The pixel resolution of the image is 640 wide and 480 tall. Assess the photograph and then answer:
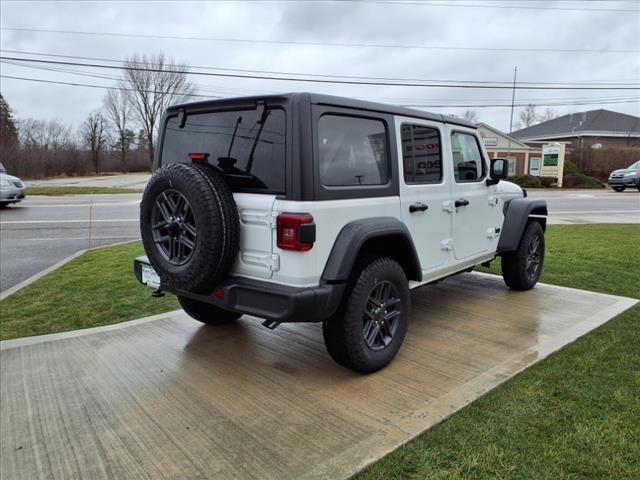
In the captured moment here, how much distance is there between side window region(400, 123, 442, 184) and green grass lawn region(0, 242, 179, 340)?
9.84ft

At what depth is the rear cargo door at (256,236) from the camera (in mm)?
3086

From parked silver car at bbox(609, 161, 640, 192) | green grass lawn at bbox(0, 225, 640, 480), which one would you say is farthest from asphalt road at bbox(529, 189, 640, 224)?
green grass lawn at bbox(0, 225, 640, 480)

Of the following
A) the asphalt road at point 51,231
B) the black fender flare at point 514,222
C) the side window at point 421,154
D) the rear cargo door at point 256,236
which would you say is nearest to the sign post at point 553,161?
the asphalt road at point 51,231

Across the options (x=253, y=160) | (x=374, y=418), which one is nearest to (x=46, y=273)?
(x=253, y=160)

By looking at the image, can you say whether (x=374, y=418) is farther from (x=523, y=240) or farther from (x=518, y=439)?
(x=523, y=240)

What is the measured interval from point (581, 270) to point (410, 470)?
533cm

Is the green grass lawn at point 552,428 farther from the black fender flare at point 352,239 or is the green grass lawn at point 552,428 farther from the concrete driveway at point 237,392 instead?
the black fender flare at point 352,239

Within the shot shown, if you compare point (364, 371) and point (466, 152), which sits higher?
point (466, 152)

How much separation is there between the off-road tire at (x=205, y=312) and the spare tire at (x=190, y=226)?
1006 mm

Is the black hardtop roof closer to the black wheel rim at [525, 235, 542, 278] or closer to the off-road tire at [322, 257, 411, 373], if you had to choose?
the off-road tire at [322, 257, 411, 373]

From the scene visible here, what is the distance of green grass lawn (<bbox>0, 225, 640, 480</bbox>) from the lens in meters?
2.44

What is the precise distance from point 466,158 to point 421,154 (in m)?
0.89

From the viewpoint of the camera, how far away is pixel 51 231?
38.2ft

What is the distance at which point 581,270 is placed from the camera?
22.0 ft
